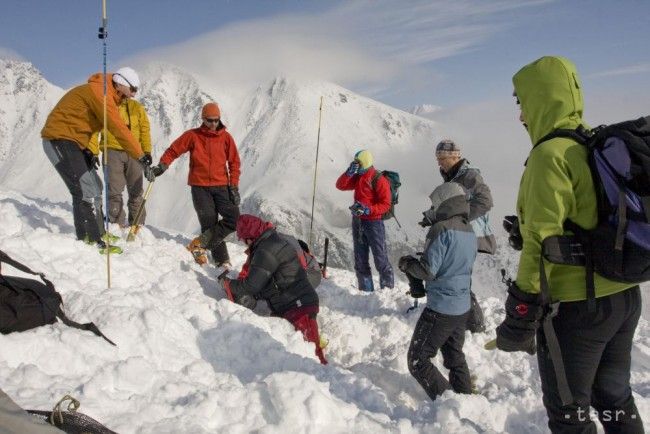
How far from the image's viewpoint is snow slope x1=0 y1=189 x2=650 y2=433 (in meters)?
3.44

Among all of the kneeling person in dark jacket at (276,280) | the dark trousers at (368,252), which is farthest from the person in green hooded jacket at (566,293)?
the dark trousers at (368,252)

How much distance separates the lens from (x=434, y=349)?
492cm

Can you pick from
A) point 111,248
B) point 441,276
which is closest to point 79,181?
point 111,248

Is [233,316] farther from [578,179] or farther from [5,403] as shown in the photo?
[578,179]

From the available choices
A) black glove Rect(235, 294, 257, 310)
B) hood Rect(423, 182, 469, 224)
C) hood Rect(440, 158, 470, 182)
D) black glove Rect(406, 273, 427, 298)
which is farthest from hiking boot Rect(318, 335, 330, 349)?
hood Rect(440, 158, 470, 182)

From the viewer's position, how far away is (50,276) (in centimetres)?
530

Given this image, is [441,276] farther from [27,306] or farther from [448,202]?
[27,306]

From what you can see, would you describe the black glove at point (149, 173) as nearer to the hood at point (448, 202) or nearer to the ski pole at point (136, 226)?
the ski pole at point (136, 226)

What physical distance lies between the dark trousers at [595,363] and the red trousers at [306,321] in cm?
359

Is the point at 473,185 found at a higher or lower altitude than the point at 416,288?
higher

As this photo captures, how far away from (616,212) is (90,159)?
262 inches

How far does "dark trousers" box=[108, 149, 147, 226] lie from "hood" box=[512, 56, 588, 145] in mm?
7368

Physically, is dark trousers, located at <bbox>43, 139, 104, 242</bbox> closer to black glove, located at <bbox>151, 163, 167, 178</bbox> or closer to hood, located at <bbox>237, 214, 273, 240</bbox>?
black glove, located at <bbox>151, 163, 167, 178</bbox>

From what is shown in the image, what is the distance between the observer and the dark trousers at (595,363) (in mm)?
2855
